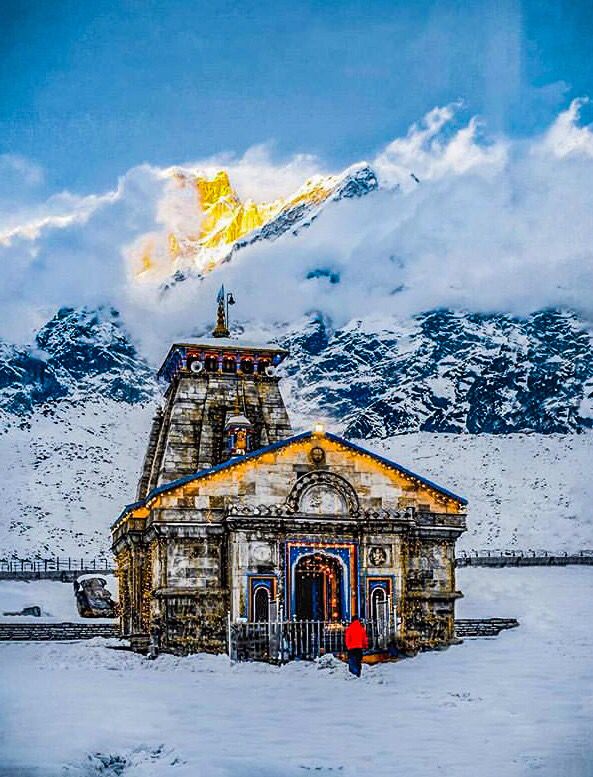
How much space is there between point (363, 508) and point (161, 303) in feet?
242

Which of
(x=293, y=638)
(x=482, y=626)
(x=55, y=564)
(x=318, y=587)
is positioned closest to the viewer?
(x=293, y=638)

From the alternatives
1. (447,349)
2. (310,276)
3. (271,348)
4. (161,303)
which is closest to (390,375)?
(447,349)

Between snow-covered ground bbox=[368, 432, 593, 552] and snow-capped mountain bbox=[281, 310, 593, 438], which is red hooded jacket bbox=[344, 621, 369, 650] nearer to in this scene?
snow-covered ground bbox=[368, 432, 593, 552]

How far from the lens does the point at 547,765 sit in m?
12.8

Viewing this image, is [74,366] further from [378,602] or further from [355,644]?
[355,644]

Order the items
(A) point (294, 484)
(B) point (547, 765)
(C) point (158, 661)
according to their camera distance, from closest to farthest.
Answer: (B) point (547, 765) → (C) point (158, 661) → (A) point (294, 484)

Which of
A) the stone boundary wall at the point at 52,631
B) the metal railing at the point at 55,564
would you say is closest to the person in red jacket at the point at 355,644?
the stone boundary wall at the point at 52,631

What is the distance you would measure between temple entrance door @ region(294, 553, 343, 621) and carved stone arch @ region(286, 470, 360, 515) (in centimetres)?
125

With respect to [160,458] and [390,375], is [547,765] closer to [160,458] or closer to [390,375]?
[160,458]

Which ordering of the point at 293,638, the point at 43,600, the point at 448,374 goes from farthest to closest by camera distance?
the point at 448,374 < the point at 43,600 < the point at 293,638

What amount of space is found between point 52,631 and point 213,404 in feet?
28.8

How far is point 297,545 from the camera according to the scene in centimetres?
2767

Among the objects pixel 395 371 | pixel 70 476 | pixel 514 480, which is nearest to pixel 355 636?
pixel 514 480

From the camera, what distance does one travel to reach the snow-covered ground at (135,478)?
68000 mm
